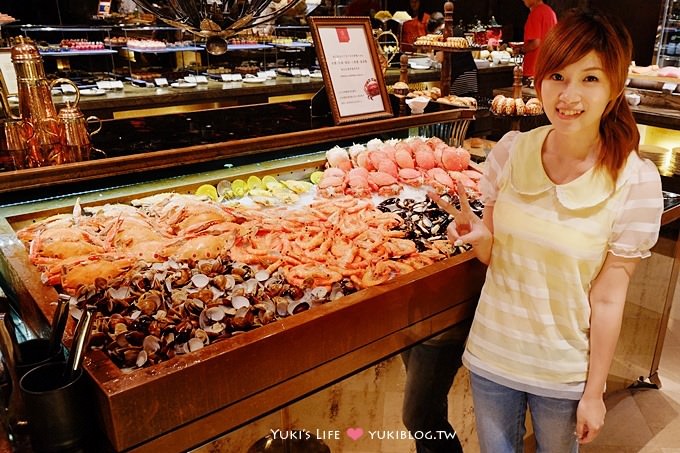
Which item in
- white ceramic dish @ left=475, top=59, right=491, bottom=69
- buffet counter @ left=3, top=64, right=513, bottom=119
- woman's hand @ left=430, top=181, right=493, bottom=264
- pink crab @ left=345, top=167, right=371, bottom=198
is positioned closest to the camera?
woman's hand @ left=430, top=181, right=493, bottom=264

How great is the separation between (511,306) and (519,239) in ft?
0.75

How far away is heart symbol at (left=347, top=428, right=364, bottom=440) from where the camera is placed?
2103mm

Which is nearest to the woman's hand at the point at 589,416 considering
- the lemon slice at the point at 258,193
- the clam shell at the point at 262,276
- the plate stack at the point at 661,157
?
the clam shell at the point at 262,276

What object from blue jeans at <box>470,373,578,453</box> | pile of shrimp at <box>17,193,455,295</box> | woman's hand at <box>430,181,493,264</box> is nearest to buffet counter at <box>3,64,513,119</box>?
pile of shrimp at <box>17,193,455,295</box>

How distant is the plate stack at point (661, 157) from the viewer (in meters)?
4.81

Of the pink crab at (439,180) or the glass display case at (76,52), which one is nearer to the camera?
the pink crab at (439,180)

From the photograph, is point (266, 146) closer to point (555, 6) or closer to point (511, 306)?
point (511, 306)

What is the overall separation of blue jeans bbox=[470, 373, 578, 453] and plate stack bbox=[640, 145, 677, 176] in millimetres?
3598

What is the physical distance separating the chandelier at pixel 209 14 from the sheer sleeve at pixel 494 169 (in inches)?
36.5

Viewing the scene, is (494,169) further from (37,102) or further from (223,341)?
(37,102)

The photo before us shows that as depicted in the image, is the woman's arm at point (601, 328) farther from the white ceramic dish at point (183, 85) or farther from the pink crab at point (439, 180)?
the white ceramic dish at point (183, 85)

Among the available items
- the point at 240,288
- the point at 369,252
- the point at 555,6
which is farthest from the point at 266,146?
the point at 555,6

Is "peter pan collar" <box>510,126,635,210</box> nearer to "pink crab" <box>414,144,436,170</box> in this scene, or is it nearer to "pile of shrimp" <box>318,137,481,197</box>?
"pile of shrimp" <box>318,137,481,197</box>

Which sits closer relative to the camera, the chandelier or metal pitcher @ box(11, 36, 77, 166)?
the chandelier
